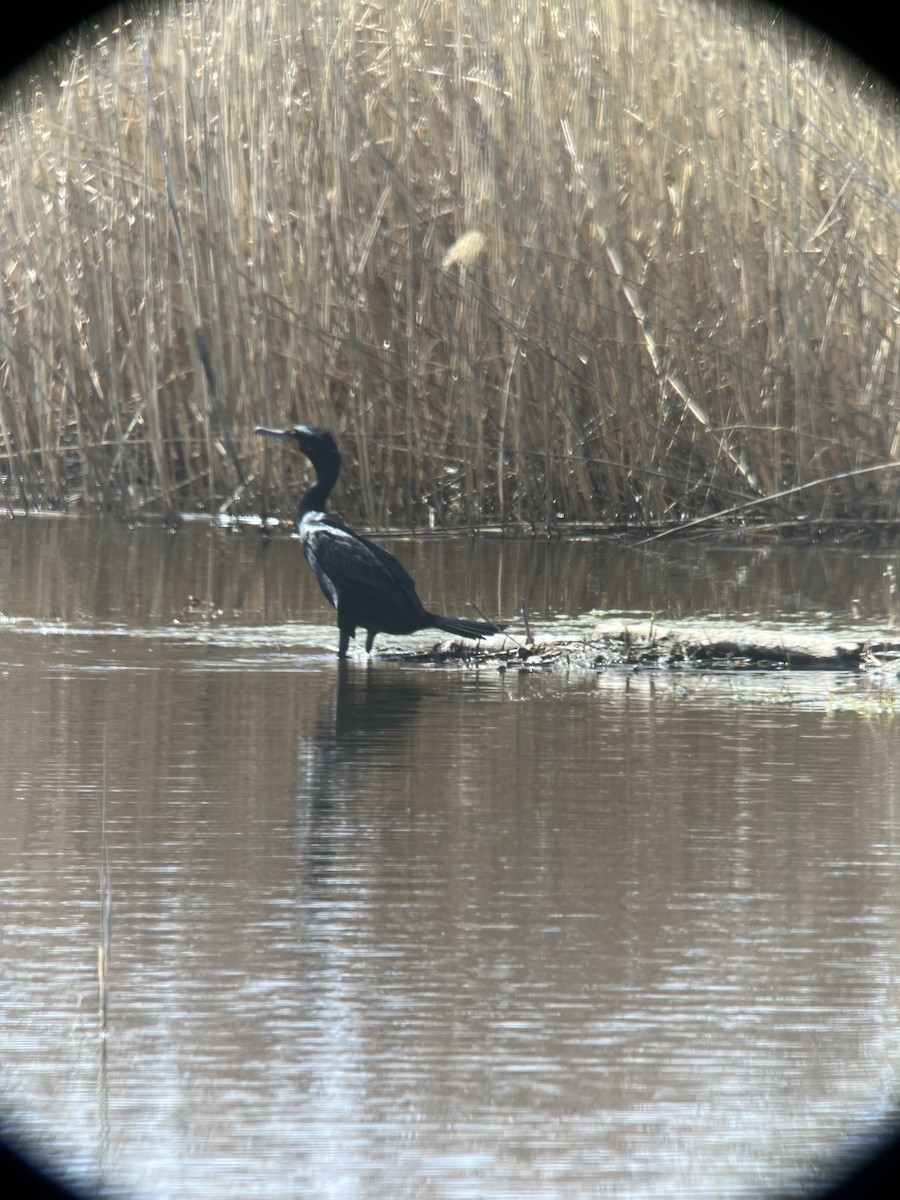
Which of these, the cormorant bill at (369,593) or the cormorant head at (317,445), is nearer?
the cormorant bill at (369,593)

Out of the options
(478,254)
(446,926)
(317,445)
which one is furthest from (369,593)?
(478,254)

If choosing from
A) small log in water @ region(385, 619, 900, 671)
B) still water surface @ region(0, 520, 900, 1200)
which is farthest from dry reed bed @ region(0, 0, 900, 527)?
still water surface @ region(0, 520, 900, 1200)

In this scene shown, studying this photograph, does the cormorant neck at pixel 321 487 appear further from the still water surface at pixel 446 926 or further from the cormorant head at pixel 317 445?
the still water surface at pixel 446 926

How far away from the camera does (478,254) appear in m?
8.83

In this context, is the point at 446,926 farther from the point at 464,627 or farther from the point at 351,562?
the point at 351,562

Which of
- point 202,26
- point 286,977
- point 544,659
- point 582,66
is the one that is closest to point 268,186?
point 202,26

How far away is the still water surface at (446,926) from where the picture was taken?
2385 millimetres

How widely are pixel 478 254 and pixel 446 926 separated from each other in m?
6.04

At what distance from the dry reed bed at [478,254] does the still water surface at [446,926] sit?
332 cm

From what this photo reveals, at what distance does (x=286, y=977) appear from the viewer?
289 cm

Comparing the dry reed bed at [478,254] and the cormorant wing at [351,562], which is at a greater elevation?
the dry reed bed at [478,254]

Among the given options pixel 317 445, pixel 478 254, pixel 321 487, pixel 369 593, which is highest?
pixel 478 254

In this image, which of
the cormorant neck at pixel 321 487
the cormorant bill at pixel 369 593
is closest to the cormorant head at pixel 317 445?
the cormorant neck at pixel 321 487

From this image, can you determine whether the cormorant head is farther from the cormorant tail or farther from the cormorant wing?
the cormorant tail
